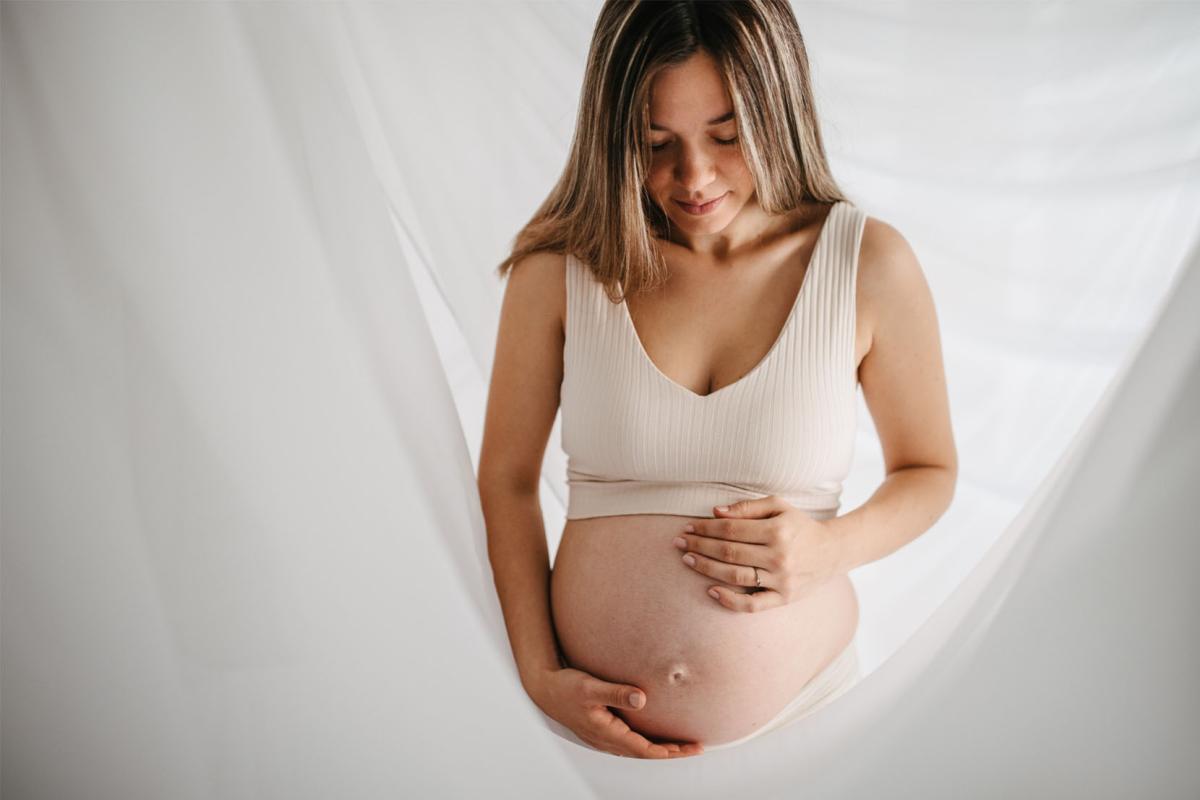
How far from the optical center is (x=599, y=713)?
0.96 metres

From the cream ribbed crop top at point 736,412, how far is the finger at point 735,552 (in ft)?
0.17

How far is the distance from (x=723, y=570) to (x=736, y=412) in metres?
0.17

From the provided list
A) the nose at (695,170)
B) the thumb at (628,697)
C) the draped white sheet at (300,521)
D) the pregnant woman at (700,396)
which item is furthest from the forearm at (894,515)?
the nose at (695,170)

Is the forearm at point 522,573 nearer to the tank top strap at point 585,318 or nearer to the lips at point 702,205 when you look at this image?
Result: the tank top strap at point 585,318

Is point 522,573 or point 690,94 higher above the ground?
point 690,94

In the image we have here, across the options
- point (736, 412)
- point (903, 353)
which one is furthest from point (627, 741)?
point (903, 353)

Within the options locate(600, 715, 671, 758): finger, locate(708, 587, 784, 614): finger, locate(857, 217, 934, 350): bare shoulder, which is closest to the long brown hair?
locate(857, 217, 934, 350): bare shoulder

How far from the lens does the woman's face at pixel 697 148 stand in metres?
0.93

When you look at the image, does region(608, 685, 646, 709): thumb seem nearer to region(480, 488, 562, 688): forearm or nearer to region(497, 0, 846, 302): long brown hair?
region(480, 488, 562, 688): forearm

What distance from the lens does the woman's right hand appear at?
960mm

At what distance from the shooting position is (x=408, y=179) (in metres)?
1.24

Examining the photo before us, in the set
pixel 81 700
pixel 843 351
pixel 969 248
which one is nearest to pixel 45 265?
pixel 81 700

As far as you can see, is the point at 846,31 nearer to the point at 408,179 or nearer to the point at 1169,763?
the point at 408,179

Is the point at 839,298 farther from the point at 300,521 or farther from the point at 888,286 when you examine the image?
the point at 300,521
